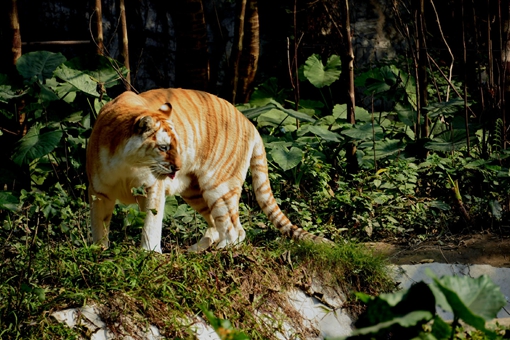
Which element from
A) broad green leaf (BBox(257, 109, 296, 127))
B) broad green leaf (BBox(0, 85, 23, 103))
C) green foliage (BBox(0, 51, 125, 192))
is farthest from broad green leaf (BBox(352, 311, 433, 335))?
broad green leaf (BBox(257, 109, 296, 127))

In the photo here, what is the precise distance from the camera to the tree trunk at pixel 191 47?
9305 mm

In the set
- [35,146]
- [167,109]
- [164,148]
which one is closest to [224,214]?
[164,148]

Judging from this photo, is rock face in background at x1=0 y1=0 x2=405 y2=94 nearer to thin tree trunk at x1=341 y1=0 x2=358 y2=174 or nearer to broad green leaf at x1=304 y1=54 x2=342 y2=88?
broad green leaf at x1=304 y1=54 x2=342 y2=88

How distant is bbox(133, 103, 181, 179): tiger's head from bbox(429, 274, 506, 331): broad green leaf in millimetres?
3310

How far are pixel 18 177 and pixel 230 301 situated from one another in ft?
11.8

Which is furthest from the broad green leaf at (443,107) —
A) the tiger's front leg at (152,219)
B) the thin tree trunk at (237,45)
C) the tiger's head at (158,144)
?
the tiger's front leg at (152,219)

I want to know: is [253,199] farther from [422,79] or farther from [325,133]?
[422,79]

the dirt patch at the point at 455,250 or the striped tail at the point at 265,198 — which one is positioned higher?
the striped tail at the point at 265,198

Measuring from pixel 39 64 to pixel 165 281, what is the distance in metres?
3.86

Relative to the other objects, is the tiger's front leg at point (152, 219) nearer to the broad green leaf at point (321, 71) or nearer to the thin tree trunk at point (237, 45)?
the thin tree trunk at point (237, 45)

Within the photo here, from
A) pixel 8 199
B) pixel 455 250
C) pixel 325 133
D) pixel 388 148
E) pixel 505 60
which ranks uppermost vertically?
pixel 505 60

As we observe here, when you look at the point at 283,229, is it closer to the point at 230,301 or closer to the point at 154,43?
the point at 230,301

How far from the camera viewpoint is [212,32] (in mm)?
11500

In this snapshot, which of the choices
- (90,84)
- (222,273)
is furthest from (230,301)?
(90,84)
